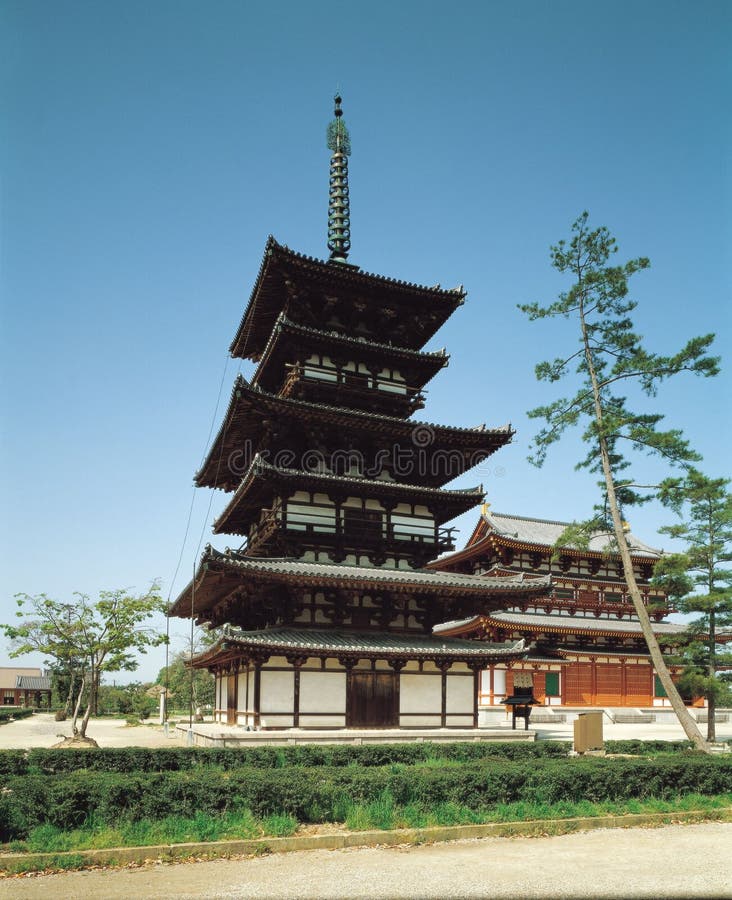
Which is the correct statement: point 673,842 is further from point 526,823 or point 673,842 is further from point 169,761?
point 169,761

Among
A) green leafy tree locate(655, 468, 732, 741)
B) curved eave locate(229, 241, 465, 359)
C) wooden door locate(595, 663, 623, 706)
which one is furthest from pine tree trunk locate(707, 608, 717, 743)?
wooden door locate(595, 663, 623, 706)

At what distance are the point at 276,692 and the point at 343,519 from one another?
7.48 meters

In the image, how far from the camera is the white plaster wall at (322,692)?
28812 mm

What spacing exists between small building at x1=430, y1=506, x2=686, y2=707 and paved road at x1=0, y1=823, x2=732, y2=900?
125 ft

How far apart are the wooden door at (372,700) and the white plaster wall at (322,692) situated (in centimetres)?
39

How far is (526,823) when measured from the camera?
1486 cm

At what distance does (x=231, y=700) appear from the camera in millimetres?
34219

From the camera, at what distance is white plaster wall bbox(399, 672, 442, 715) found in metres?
30.4

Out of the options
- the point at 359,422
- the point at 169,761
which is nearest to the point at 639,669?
the point at 359,422

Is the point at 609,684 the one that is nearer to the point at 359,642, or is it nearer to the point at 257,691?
the point at 359,642

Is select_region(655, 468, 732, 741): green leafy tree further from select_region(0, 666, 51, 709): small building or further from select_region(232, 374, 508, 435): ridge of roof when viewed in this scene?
select_region(0, 666, 51, 709): small building

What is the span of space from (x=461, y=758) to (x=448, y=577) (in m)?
10.2

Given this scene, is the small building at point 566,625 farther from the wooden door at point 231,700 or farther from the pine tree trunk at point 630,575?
the pine tree trunk at point 630,575

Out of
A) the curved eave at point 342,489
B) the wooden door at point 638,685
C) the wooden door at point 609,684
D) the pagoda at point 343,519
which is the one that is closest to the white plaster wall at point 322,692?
the pagoda at point 343,519
